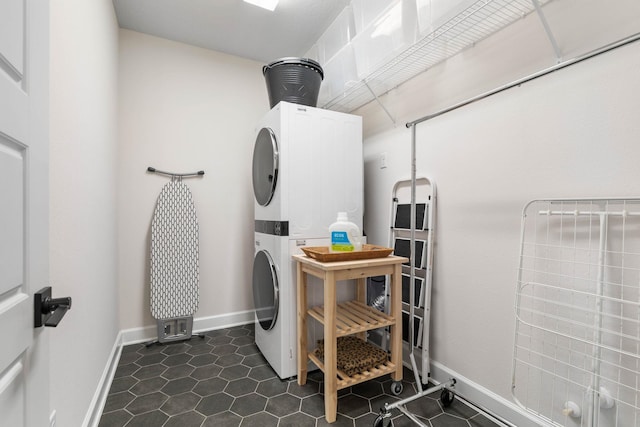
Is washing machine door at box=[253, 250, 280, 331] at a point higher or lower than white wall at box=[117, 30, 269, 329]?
lower

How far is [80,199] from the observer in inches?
53.7

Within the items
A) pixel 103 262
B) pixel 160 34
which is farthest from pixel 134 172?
pixel 160 34

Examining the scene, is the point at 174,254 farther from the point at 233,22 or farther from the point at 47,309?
the point at 233,22

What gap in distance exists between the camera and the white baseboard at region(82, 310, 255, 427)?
4.96 ft

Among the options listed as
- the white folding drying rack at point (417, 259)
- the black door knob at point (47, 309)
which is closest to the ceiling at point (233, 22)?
the white folding drying rack at point (417, 259)

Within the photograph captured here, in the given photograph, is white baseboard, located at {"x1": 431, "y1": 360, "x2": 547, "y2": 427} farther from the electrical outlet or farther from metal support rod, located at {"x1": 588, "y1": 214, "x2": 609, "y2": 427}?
the electrical outlet

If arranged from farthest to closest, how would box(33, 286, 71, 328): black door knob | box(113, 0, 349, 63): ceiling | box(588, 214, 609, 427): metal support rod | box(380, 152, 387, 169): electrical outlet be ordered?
box(380, 152, 387, 169): electrical outlet, box(113, 0, 349, 63): ceiling, box(588, 214, 609, 427): metal support rod, box(33, 286, 71, 328): black door knob

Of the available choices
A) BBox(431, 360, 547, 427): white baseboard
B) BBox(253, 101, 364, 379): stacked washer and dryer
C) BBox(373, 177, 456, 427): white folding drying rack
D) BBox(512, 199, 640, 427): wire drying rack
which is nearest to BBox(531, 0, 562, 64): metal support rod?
BBox(512, 199, 640, 427): wire drying rack

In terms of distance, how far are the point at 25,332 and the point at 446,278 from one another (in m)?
1.88

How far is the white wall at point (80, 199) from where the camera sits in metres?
1.09

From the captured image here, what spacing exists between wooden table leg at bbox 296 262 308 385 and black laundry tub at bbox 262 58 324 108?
3.81 ft

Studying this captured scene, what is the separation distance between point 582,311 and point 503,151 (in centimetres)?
81

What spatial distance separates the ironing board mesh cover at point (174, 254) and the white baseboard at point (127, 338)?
Answer: 9.2 inches

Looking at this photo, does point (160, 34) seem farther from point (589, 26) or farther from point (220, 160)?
point (589, 26)
